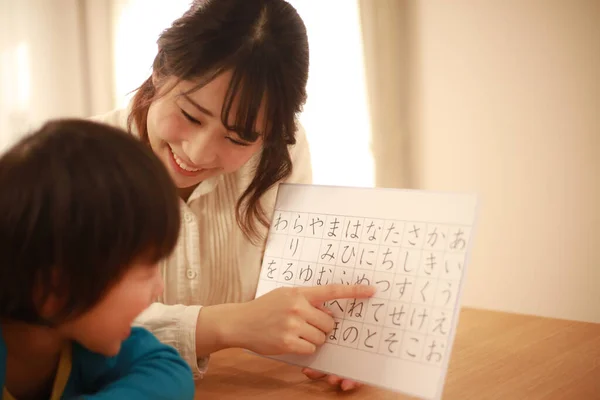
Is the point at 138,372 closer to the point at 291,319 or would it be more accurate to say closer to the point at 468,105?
the point at 291,319

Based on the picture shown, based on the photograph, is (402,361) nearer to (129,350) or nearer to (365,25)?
(129,350)

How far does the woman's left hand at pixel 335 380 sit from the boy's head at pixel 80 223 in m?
0.32

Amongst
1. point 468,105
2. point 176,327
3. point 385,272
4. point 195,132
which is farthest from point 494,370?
point 468,105

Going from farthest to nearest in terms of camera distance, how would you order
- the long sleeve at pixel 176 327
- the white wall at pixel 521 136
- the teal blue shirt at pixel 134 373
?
the white wall at pixel 521 136
the long sleeve at pixel 176 327
the teal blue shirt at pixel 134 373

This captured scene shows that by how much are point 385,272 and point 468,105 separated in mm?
1174

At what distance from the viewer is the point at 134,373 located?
666 millimetres

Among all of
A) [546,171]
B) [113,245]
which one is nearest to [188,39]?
[113,245]

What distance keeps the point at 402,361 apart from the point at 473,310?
0.49 m

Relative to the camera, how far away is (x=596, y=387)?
79cm

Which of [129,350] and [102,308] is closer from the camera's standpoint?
[102,308]

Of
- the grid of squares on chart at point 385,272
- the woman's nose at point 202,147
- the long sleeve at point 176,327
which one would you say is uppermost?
the woman's nose at point 202,147

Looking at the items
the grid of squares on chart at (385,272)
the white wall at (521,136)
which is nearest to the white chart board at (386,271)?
the grid of squares on chart at (385,272)

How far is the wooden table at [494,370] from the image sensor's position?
31.1 inches

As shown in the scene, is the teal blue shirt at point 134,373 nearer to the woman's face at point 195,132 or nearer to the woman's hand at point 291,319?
the woman's hand at point 291,319
